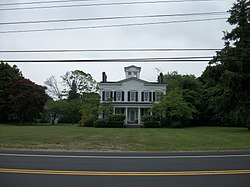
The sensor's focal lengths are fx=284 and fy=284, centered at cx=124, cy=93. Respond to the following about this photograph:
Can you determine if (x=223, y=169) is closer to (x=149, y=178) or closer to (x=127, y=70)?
(x=149, y=178)

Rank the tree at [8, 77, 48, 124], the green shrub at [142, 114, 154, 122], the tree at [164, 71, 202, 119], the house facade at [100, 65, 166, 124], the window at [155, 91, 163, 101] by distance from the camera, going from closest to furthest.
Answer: the green shrub at [142, 114, 154, 122], the window at [155, 91, 163, 101], the tree at [8, 77, 48, 124], the house facade at [100, 65, 166, 124], the tree at [164, 71, 202, 119]

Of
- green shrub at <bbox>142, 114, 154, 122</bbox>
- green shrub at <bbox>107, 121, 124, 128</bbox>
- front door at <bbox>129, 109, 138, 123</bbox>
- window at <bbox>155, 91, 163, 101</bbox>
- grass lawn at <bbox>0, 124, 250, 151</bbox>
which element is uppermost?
window at <bbox>155, 91, 163, 101</bbox>

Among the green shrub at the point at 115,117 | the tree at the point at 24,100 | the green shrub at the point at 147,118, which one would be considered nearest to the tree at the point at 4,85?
the tree at the point at 24,100

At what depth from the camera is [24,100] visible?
50.0m

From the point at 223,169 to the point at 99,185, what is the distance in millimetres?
4499

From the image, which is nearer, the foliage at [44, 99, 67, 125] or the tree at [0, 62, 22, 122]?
the tree at [0, 62, 22, 122]

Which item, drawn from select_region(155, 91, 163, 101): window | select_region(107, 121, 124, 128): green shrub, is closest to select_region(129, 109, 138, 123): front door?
select_region(155, 91, 163, 101): window

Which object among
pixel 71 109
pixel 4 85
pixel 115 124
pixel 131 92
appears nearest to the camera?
pixel 115 124

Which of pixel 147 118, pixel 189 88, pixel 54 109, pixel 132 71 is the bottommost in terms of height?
pixel 147 118

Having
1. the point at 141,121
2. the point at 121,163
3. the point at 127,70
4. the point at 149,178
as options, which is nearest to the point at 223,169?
the point at 149,178

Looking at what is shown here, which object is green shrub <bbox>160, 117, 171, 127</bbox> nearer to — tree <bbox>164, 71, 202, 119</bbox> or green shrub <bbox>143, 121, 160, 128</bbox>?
green shrub <bbox>143, 121, 160, 128</bbox>

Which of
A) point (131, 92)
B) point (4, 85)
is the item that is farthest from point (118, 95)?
point (4, 85)

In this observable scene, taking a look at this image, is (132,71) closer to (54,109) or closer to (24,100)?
(54,109)

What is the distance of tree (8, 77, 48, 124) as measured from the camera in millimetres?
49781
